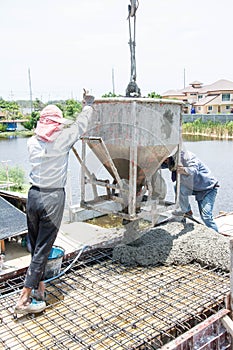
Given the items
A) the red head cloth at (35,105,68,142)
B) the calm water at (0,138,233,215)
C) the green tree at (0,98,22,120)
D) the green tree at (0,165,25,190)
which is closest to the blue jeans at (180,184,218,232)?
the calm water at (0,138,233,215)

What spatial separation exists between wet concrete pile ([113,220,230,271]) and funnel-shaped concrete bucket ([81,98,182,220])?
0.71m

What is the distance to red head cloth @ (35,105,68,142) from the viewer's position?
11.0 feet

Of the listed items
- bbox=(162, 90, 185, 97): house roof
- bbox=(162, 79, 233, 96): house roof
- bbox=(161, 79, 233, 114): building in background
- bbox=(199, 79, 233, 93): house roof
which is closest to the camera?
bbox=(161, 79, 233, 114): building in background

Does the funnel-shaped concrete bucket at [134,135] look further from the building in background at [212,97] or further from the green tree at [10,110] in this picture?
the green tree at [10,110]

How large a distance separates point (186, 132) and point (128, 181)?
91.6 feet

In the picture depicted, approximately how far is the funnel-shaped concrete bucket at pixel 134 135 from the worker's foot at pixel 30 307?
1.36 metres

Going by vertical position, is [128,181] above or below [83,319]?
above

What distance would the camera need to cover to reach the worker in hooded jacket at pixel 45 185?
132 inches

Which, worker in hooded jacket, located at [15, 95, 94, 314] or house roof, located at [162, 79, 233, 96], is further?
house roof, located at [162, 79, 233, 96]

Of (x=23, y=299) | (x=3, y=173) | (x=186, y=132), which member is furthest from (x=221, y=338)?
(x=186, y=132)

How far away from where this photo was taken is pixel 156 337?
3008 mm

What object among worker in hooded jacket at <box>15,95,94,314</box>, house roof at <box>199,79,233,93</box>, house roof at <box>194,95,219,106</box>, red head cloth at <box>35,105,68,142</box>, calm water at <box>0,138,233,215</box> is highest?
house roof at <box>199,79,233,93</box>

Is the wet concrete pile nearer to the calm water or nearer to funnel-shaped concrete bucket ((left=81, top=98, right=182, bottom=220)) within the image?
funnel-shaped concrete bucket ((left=81, top=98, right=182, bottom=220))

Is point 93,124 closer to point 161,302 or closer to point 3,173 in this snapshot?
point 161,302
